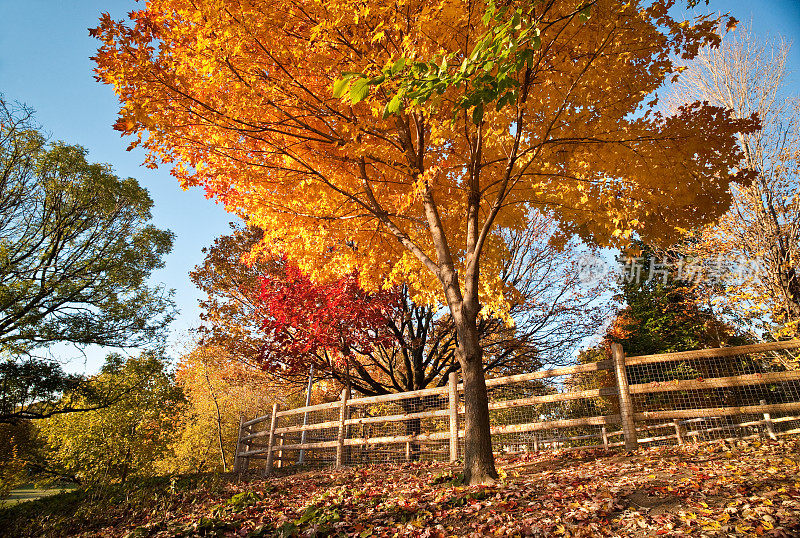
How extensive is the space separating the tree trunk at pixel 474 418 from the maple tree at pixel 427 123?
17 mm

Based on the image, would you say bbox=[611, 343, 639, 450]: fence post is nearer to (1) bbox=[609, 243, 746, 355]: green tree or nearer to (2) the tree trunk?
(2) the tree trunk

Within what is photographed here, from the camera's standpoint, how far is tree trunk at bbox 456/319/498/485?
480 cm

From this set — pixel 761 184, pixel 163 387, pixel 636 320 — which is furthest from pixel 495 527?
pixel 636 320

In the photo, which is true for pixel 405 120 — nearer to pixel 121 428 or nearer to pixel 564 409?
pixel 564 409

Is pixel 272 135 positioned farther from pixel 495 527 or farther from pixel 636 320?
pixel 636 320

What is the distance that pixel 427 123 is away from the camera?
19.0ft

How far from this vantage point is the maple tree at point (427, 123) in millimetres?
4848

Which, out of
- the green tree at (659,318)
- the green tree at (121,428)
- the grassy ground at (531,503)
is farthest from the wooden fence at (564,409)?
the green tree at (121,428)

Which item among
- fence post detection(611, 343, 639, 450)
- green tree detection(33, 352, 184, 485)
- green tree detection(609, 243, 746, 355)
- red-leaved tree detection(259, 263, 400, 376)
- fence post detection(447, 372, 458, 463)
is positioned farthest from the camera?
green tree detection(609, 243, 746, 355)

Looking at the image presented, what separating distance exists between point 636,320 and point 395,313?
47.3 feet

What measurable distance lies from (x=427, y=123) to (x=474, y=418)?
410cm

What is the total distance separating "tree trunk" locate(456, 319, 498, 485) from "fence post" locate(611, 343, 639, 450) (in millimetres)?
2377

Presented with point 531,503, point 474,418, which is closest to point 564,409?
point 474,418

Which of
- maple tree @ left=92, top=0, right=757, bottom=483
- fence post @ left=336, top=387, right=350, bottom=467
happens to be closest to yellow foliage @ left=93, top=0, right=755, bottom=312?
maple tree @ left=92, top=0, right=757, bottom=483
